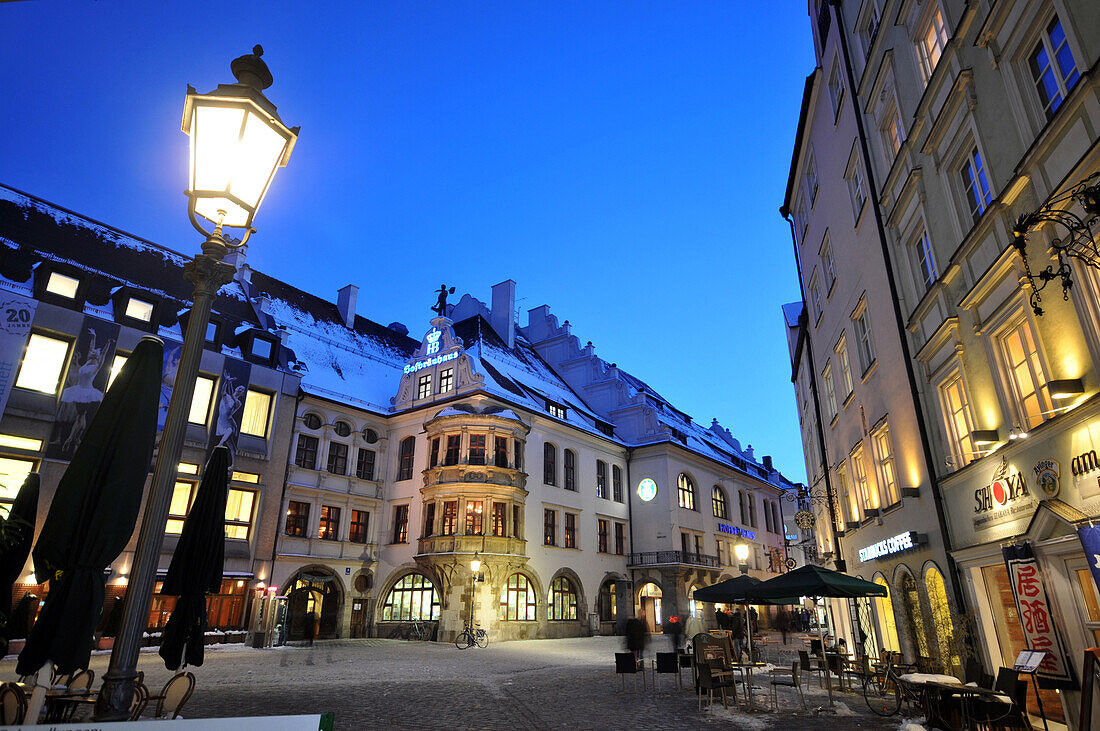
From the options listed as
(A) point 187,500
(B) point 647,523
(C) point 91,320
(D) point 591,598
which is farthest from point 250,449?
(B) point 647,523

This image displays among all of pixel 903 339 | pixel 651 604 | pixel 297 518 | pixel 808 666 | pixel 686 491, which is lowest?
pixel 808 666

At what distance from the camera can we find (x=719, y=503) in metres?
46.1

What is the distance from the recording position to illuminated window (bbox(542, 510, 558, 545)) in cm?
3454

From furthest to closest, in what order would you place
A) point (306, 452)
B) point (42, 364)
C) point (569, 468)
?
point (569, 468) → point (306, 452) → point (42, 364)

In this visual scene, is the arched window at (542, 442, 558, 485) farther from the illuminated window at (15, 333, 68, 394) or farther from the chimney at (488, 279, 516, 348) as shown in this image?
the illuminated window at (15, 333, 68, 394)

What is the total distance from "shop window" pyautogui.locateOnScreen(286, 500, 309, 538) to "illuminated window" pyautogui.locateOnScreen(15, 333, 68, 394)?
10763 mm

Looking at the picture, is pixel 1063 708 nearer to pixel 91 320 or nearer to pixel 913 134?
pixel 913 134

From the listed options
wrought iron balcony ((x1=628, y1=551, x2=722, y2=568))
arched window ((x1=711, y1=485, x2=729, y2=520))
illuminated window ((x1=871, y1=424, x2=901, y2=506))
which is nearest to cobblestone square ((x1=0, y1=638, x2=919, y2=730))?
illuminated window ((x1=871, y1=424, x2=901, y2=506))

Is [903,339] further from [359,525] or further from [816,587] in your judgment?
[359,525]

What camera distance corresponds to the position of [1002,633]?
9984 mm

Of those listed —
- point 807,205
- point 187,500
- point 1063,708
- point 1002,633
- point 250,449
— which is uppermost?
point 807,205

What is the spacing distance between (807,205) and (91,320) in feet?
92.3

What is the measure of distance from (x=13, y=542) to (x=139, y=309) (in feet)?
78.8

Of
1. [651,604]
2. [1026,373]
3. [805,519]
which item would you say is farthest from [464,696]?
[651,604]
